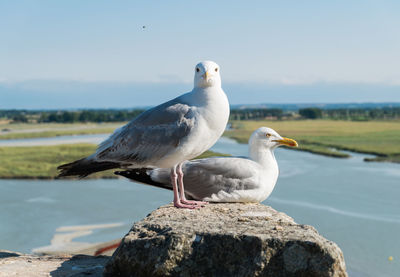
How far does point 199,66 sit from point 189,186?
6.39 feet

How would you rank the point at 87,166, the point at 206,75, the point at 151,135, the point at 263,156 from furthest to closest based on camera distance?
the point at 263,156 → the point at 87,166 → the point at 151,135 → the point at 206,75

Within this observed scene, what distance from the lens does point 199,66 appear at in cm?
522

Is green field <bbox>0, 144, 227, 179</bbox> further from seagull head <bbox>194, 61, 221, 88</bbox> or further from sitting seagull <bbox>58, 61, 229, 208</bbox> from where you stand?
seagull head <bbox>194, 61, 221, 88</bbox>

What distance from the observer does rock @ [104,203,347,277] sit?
414 cm

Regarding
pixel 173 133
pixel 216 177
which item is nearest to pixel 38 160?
pixel 216 177

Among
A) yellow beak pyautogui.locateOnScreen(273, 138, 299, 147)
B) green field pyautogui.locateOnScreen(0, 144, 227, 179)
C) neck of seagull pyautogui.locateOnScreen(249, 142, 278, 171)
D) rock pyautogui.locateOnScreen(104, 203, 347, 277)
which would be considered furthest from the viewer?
green field pyautogui.locateOnScreen(0, 144, 227, 179)

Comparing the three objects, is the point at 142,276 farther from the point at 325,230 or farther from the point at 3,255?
the point at 325,230

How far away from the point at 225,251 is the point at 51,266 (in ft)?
7.80

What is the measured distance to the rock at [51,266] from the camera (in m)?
5.11

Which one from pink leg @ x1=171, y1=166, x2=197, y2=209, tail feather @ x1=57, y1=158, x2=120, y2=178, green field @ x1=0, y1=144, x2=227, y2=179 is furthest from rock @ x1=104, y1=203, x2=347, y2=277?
green field @ x1=0, y1=144, x2=227, y2=179

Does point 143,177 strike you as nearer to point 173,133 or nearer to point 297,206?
point 173,133

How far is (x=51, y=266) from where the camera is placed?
5500mm

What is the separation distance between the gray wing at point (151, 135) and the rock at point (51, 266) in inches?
51.7

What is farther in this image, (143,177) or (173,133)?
(143,177)
